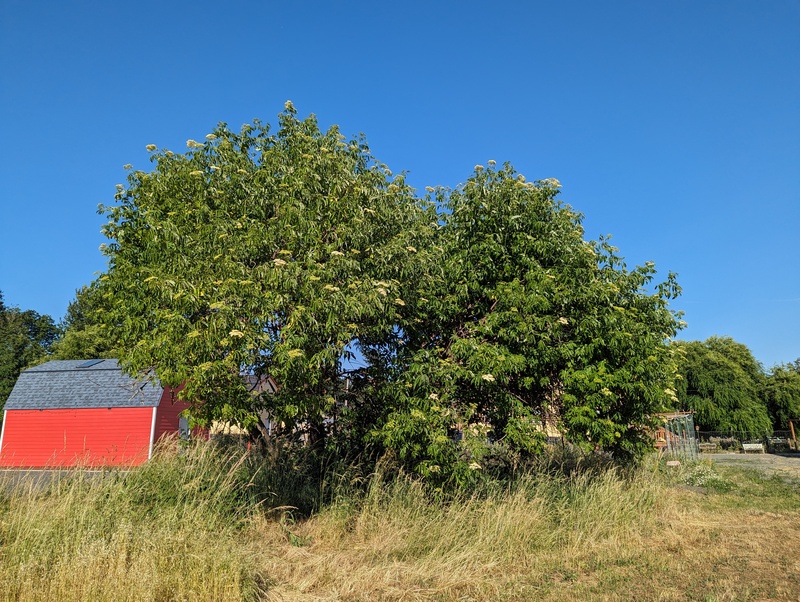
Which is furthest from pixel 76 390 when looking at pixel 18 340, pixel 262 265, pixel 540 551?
pixel 18 340

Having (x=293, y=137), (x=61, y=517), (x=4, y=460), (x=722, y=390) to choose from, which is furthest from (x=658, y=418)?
(x=722, y=390)

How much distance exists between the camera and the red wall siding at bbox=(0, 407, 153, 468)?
21.2m

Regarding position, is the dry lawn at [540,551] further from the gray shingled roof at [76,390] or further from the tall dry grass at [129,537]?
the gray shingled roof at [76,390]

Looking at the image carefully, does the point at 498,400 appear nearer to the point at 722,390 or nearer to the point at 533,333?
the point at 533,333

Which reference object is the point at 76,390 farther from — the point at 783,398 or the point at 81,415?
the point at 783,398

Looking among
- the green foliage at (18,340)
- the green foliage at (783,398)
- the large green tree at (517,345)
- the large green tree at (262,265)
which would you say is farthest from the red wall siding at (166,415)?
the green foliage at (783,398)

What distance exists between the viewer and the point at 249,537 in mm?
6227

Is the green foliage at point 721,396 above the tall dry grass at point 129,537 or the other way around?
above

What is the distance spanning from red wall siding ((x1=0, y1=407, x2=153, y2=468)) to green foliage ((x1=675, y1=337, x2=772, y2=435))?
31.9 metres

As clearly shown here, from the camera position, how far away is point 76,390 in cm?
2269

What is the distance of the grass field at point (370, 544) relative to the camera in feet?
14.6

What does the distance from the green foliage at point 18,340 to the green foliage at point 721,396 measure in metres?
44.9

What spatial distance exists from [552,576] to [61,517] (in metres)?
4.97

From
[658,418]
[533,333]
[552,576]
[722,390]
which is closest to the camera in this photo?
[552,576]
